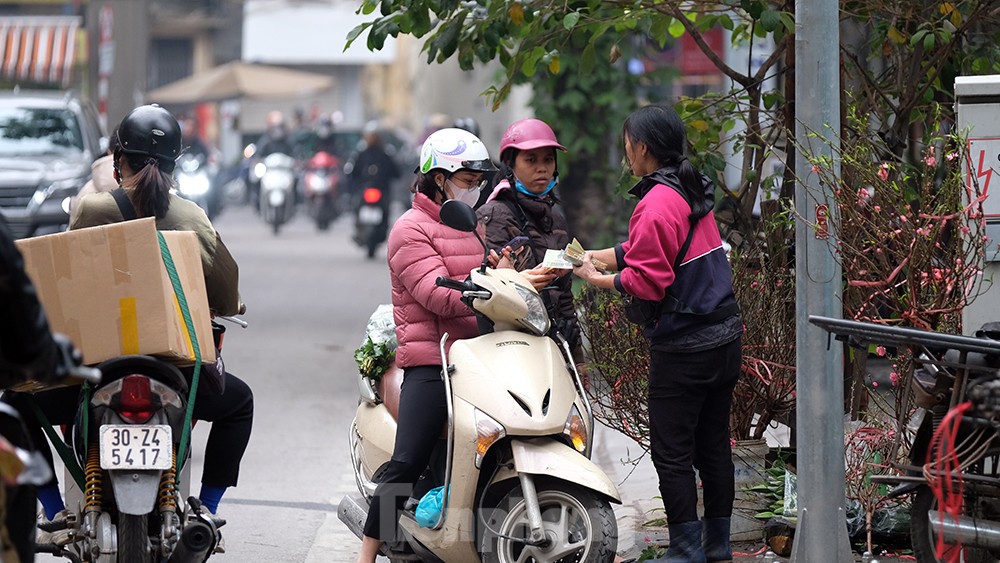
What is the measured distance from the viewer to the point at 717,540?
5.93 metres

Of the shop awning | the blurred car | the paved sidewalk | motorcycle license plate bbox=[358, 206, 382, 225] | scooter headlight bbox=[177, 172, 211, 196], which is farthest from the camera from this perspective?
the shop awning

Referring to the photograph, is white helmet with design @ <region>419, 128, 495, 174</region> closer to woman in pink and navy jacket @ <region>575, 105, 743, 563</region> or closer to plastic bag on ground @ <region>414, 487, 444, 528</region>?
woman in pink and navy jacket @ <region>575, 105, 743, 563</region>

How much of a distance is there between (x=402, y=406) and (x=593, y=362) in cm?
154

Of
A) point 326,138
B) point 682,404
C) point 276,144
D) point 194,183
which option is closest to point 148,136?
point 682,404

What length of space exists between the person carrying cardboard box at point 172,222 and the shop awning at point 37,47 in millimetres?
40096

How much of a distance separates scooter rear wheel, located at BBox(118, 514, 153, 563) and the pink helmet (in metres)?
2.30

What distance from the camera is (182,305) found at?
17.3ft

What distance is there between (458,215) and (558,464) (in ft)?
Answer: 2.97

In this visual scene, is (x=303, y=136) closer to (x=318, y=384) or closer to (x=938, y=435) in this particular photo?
(x=318, y=384)

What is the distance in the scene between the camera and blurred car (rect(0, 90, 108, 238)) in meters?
17.2

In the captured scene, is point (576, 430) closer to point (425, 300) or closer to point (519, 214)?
point (425, 300)

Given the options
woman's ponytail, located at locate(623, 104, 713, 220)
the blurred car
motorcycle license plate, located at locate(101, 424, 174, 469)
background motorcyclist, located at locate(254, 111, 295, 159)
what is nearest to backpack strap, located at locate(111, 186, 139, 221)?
motorcycle license plate, located at locate(101, 424, 174, 469)

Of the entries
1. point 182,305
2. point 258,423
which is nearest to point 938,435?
point 182,305

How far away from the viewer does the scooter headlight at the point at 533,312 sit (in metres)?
5.63
